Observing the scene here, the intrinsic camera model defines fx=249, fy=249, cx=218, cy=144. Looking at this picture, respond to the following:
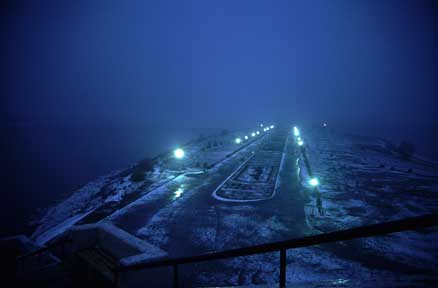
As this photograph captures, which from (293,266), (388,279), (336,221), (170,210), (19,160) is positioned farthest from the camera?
(19,160)

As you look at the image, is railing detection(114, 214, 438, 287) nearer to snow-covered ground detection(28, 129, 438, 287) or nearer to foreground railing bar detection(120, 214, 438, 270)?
foreground railing bar detection(120, 214, 438, 270)

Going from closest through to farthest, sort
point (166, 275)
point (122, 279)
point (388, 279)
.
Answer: point (388, 279)
point (122, 279)
point (166, 275)

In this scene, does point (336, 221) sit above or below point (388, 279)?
below

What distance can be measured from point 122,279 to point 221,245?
5.12 metres

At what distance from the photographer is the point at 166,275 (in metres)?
6.27

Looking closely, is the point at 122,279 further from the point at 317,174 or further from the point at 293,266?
the point at 317,174

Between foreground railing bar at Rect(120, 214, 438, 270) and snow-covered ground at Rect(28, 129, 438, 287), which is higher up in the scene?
foreground railing bar at Rect(120, 214, 438, 270)

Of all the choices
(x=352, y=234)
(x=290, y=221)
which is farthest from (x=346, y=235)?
(x=290, y=221)

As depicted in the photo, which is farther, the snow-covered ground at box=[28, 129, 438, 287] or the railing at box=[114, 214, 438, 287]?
the snow-covered ground at box=[28, 129, 438, 287]

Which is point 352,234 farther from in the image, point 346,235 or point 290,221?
point 290,221

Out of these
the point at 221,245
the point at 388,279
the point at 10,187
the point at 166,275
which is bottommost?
the point at 10,187

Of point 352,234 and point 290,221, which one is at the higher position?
point 352,234

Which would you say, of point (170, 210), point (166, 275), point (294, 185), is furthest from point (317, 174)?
point (166, 275)

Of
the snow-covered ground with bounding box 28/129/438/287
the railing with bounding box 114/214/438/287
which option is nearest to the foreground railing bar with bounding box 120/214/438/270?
the railing with bounding box 114/214/438/287
